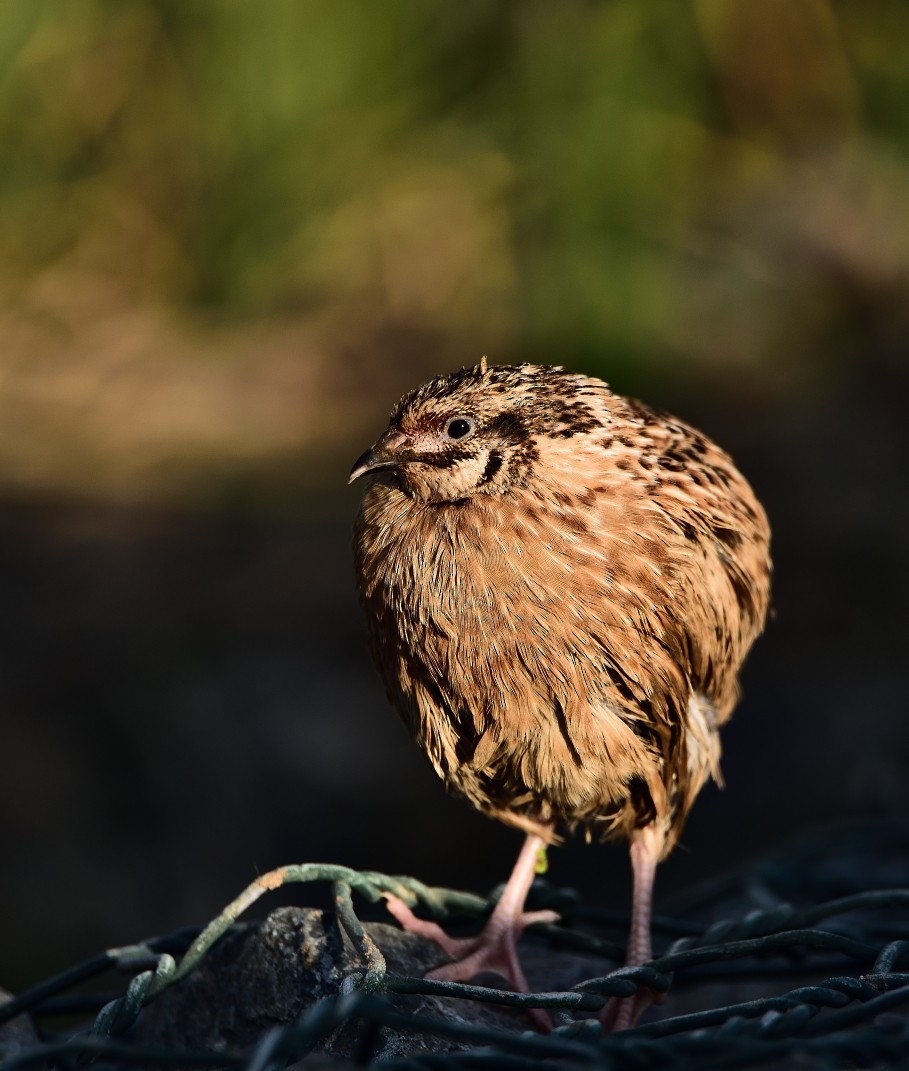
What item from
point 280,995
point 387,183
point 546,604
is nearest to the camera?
point 280,995

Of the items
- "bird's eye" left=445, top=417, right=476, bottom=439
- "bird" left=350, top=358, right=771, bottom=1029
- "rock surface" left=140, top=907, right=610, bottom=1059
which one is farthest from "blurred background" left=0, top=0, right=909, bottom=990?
"bird's eye" left=445, top=417, right=476, bottom=439

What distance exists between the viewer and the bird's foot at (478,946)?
365 centimetres

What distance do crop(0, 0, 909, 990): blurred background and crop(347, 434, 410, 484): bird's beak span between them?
390 centimetres

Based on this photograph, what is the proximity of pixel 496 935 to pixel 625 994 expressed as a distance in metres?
0.70

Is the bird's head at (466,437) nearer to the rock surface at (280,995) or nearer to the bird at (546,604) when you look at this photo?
the bird at (546,604)

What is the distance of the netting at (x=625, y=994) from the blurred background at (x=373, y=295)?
341cm

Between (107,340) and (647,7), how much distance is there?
383 centimetres

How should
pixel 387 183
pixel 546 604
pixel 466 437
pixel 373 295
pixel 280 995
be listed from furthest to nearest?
pixel 373 295 → pixel 387 183 → pixel 466 437 → pixel 546 604 → pixel 280 995

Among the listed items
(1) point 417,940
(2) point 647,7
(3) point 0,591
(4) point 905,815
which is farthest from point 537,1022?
(2) point 647,7

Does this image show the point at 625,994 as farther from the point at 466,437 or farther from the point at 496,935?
the point at 466,437

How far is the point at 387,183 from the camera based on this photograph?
9.05 meters

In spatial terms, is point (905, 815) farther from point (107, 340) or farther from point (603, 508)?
point (107, 340)

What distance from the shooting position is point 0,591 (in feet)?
26.0

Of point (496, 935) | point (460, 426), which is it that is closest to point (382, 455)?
point (460, 426)
